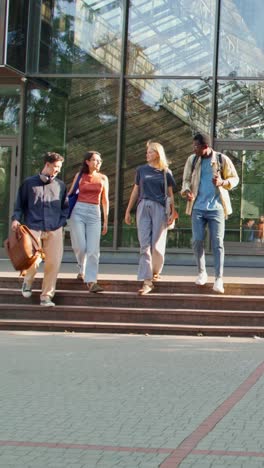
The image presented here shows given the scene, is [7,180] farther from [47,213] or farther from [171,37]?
[47,213]

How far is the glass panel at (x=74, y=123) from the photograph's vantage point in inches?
607

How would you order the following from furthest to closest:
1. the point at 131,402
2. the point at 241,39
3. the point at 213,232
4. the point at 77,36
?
the point at 77,36 → the point at 241,39 → the point at 213,232 → the point at 131,402

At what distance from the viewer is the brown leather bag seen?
8.95 m

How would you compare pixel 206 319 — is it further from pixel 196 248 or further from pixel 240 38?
pixel 240 38

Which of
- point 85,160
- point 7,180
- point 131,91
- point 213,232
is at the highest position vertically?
point 131,91

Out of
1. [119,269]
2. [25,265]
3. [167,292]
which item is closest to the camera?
[25,265]

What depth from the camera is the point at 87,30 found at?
51.3ft

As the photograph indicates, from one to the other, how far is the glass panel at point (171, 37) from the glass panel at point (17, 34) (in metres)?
2.12

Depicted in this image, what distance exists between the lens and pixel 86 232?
378 inches

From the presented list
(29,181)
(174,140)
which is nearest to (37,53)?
(174,140)

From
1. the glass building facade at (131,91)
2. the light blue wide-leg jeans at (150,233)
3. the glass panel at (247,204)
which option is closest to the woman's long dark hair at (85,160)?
the light blue wide-leg jeans at (150,233)

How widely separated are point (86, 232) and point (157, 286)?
1174 mm

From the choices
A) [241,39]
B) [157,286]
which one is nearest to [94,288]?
[157,286]

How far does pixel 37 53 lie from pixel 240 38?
13.5 feet
